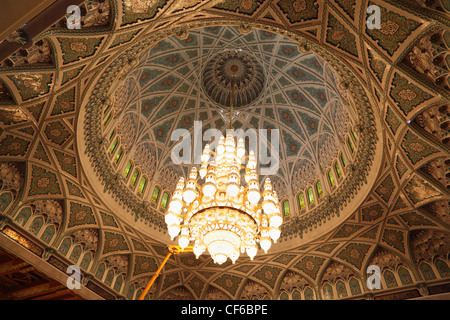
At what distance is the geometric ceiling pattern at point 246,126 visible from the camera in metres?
7.57

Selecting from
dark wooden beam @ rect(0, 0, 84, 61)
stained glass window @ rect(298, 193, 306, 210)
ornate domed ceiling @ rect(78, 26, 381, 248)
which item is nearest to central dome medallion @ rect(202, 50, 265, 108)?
ornate domed ceiling @ rect(78, 26, 381, 248)

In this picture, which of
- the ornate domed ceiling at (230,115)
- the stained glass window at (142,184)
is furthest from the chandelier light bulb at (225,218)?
the stained glass window at (142,184)

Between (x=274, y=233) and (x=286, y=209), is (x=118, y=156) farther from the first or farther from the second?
(x=274, y=233)

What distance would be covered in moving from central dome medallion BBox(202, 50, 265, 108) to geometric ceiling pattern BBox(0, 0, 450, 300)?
385 millimetres

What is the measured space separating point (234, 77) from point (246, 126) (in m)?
2.69

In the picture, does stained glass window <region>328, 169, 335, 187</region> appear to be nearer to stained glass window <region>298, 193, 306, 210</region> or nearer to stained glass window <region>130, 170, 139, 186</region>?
stained glass window <region>298, 193, 306, 210</region>

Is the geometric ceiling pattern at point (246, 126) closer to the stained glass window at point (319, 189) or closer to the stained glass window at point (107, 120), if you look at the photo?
the stained glass window at point (107, 120)

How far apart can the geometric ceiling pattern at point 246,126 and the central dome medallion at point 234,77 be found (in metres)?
0.39

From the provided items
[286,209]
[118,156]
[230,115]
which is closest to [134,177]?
[118,156]

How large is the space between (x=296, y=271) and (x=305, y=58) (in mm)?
9876

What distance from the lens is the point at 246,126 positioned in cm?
1712

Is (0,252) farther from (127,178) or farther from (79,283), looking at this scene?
(127,178)

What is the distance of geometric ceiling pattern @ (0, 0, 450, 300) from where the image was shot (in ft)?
24.8
